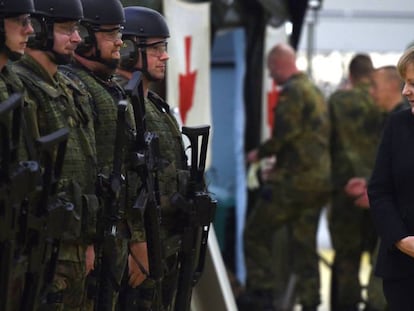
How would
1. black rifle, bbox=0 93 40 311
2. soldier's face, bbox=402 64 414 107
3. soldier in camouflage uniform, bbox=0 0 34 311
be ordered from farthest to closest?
soldier's face, bbox=402 64 414 107 < soldier in camouflage uniform, bbox=0 0 34 311 < black rifle, bbox=0 93 40 311

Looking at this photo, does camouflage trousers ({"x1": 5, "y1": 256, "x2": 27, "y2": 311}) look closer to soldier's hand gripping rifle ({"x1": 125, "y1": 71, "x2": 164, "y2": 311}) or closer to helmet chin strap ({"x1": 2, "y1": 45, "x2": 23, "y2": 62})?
helmet chin strap ({"x1": 2, "y1": 45, "x2": 23, "y2": 62})

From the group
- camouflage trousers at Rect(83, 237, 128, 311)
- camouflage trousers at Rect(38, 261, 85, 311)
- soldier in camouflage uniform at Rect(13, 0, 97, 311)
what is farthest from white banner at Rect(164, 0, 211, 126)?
camouflage trousers at Rect(38, 261, 85, 311)

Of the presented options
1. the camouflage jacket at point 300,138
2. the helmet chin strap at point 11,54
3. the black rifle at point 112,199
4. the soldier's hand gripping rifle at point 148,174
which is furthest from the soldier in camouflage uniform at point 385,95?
the helmet chin strap at point 11,54

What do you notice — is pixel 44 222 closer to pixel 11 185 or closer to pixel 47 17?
pixel 11 185

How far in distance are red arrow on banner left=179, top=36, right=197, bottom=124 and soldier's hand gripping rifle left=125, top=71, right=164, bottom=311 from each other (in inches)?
95.7

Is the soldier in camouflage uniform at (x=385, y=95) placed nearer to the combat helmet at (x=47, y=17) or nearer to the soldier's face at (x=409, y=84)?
the soldier's face at (x=409, y=84)

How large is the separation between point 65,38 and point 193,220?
Result: 1.19 metres

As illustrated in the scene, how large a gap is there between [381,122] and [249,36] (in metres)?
1.35

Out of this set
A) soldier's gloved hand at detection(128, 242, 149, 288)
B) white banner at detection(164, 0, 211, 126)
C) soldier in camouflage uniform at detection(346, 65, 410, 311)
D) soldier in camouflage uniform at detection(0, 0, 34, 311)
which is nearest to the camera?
soldier in camouflage uniform at detection(0, 0, 34, 311)

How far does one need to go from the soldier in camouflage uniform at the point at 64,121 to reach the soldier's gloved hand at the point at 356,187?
441 centimetres

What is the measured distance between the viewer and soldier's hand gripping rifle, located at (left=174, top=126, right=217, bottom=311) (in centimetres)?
541

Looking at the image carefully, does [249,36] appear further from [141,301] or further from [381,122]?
[141,301]

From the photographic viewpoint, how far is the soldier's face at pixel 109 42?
5043mm

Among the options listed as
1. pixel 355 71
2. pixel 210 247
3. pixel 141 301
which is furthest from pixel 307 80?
Result: pixel 141 301
